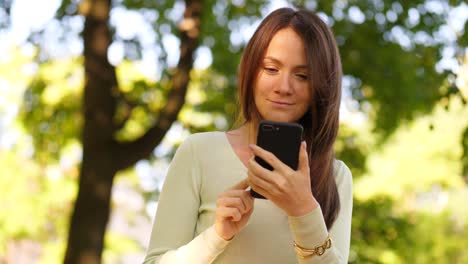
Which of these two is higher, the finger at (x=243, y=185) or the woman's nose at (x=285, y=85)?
the woman's nose at (x=285, y=85)

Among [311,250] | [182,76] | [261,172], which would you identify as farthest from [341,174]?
[182,76]

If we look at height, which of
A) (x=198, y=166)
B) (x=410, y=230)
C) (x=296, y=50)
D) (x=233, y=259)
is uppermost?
(x=296, y=50)

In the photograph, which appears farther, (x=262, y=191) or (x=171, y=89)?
(x=171, y=89)

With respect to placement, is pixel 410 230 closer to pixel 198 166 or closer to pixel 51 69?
pixel 51 69

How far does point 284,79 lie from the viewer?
2.27 metres

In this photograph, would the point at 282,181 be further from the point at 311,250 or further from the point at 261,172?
the point at 311,250

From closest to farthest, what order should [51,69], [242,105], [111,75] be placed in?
[242,105]
[111,75]
[51,69]

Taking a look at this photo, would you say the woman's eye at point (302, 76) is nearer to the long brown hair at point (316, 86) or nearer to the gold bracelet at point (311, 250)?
the long brown hair at point (316, 86)

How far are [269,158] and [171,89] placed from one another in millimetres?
7381

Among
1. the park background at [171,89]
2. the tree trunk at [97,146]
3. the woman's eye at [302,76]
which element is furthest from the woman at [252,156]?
the tree trunk at [97,146]

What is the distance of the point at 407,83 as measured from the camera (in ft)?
33.5

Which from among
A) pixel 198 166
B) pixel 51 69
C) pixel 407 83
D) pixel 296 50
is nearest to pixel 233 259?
pixel 198 166

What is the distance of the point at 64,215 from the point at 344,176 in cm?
1670

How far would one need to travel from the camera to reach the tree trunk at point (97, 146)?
332 inches
